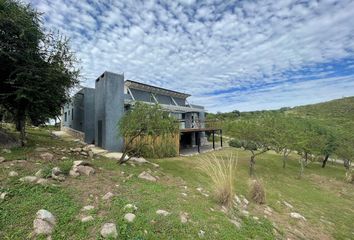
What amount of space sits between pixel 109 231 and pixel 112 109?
10.1m

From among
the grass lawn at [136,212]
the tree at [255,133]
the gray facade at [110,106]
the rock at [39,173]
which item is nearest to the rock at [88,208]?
the grass lawn at [136,212]

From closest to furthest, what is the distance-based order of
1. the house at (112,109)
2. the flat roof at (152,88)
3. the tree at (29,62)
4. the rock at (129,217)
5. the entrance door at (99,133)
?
the rock at (129,217), the tree at (29,62), the house at (112,109), the entrance door at (99,133), the flat roof at (152,88)

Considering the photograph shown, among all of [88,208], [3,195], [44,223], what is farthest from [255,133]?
[3,195]

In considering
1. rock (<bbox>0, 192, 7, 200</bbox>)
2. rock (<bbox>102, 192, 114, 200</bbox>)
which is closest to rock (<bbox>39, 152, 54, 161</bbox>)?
rock (<bbox>0, 192, 7, 200</bbox>)

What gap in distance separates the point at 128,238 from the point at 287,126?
14.8 metres

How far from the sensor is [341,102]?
5234 centimetres

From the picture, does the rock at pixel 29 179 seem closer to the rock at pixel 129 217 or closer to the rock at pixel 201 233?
the rock at pixel 129 217

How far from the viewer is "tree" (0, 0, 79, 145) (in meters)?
7.69

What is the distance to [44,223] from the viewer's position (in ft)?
12.1

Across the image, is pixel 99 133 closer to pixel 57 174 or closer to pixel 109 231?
pixel 57 174

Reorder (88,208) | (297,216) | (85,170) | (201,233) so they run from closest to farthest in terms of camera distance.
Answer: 1. (201,233)
2. (88,208)
3. (85,170)
4. (297,216)

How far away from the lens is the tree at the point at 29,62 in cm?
769

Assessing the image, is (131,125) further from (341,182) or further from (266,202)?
(341,182)

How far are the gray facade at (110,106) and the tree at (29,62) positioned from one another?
129 inches
